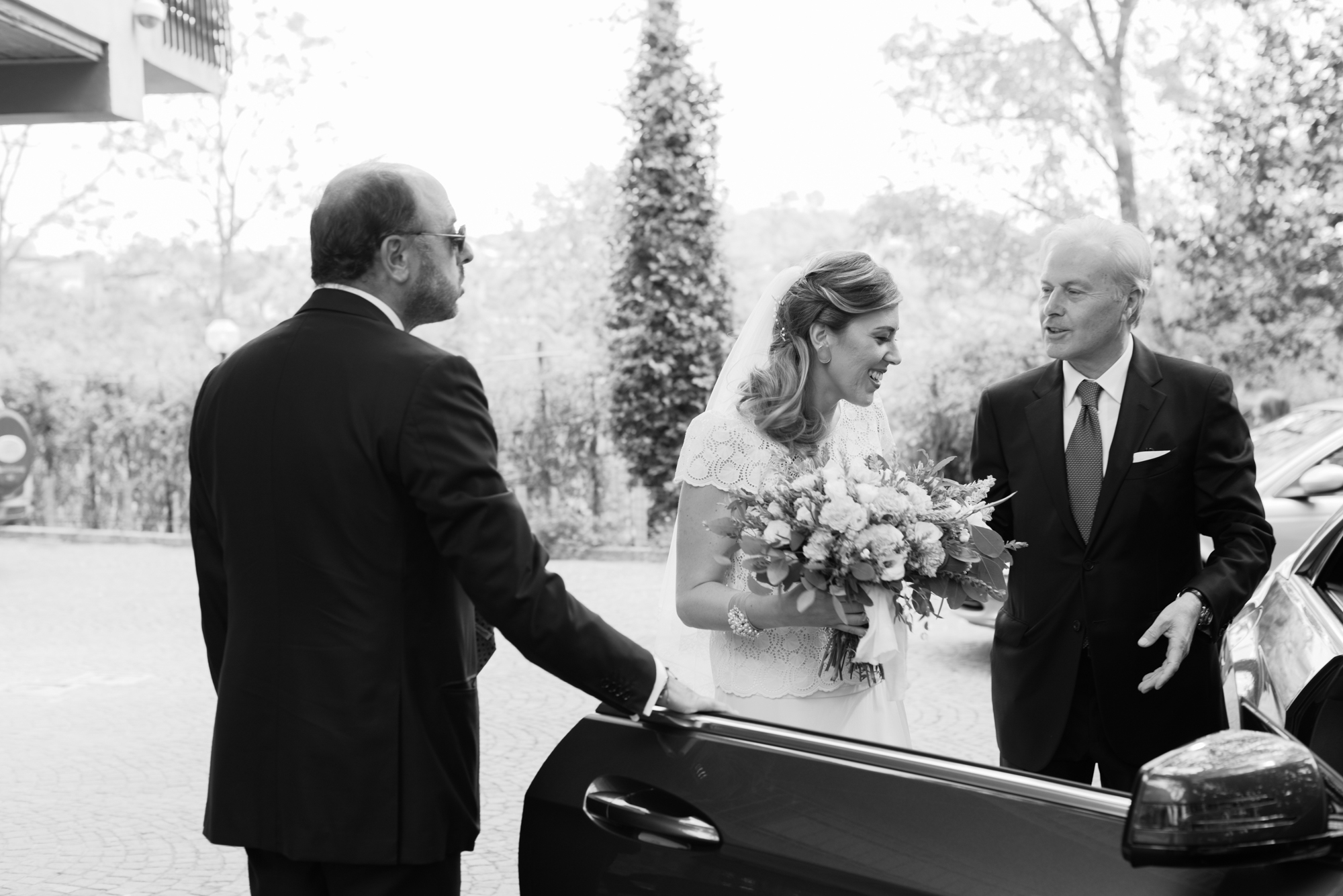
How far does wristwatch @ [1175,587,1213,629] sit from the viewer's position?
3.01 metres

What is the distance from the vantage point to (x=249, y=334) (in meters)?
31.1

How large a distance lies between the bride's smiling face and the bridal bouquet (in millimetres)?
237

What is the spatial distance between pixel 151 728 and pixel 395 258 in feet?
20.0

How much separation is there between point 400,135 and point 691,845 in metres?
30.4

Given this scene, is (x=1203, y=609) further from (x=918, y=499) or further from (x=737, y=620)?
(x=737, y=620)

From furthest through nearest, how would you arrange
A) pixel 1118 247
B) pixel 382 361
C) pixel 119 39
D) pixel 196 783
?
1. pixel 119 39
2. pixel 196 783
3. pixel 1118 247
4. pixel 382 361

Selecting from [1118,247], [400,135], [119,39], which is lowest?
[1118,247]

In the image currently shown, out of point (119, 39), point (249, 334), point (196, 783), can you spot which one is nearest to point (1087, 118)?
point (119, 39)

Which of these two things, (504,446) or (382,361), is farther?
(504,446)

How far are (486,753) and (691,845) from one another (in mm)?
5104

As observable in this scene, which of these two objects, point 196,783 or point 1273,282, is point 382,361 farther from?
point 1273,282

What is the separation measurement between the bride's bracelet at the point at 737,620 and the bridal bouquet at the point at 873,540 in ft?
0.24

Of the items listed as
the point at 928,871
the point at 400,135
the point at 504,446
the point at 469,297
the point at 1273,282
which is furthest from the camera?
the point at 469,297

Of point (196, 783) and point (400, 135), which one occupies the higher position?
point (400, 135)
